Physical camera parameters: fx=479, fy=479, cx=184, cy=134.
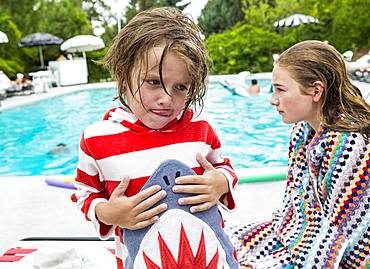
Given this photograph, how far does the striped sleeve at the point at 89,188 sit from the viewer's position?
1478 millimetres

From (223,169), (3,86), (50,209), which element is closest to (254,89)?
(3,86)

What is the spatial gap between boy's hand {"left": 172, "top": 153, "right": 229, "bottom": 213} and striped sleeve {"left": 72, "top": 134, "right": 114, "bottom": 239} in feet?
0.87

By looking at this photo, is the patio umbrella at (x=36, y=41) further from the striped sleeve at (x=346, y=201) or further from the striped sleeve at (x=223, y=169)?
the striped sleeve at (x=223, y=169)

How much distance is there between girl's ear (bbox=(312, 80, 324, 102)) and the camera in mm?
2205

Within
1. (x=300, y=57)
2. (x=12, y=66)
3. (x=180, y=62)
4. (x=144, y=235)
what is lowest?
(x=12, y=66)

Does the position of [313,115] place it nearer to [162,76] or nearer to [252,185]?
[162,76]

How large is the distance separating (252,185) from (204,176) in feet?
8.58

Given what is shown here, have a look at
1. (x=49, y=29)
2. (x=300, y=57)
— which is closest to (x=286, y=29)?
(x=49, y=29)

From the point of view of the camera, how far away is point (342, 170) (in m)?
2.06

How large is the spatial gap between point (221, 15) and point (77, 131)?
16.5 meters

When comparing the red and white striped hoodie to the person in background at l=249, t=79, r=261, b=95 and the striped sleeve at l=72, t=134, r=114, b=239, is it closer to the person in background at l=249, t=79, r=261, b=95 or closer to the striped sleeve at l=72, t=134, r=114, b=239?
the striped sleeve at l=72, t=134, r=114, b=239

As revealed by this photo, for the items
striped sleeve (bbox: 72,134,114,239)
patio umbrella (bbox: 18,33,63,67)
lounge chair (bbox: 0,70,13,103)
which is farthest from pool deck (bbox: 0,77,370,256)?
patio umbrella (bbox: 18,33,63,67)

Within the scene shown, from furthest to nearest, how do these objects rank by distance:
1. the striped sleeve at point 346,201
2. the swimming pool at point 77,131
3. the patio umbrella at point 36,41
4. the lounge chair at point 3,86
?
the patio umbrella at point 36,41, the lounge chair at point 3,86, the swimming pool at point 77,131, the striped sleeve at point 346,201

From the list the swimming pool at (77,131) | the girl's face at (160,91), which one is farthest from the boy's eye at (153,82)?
the swimming pool at (77,131)
